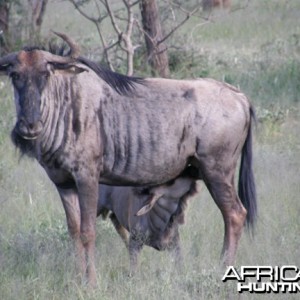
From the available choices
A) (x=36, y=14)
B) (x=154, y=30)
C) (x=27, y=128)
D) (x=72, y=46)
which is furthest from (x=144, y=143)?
(x=36, y=14)

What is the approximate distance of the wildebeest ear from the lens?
18.5 feet

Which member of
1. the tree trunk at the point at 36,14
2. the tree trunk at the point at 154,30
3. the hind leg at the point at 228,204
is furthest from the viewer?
the tree trunk at the point at 36,14

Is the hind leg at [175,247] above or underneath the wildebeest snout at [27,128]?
underneath

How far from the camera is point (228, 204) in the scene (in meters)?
6.19

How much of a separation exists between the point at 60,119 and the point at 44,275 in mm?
1025

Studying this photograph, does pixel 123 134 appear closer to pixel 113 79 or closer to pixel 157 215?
pixel 113 79

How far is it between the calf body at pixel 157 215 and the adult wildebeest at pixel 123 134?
8.5 inches

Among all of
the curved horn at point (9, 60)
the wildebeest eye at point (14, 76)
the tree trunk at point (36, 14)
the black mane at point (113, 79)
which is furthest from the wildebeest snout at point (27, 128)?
the tree trunk at point (36, 14)

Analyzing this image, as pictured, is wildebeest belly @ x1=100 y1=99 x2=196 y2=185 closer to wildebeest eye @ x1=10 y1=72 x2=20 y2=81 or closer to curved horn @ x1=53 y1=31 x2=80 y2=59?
curved horn @ x1=53 y1=31 x2=80 y2=59

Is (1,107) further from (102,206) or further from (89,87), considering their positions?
(89,87)

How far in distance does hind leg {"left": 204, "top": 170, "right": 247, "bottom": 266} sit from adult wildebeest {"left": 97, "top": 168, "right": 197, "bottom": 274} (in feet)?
1.05

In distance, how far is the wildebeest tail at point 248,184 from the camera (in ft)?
20.9

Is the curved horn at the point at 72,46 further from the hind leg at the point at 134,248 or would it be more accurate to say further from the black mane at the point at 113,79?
the hind leg at the point at 134,248

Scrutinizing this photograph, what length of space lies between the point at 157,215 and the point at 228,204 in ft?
2.01
